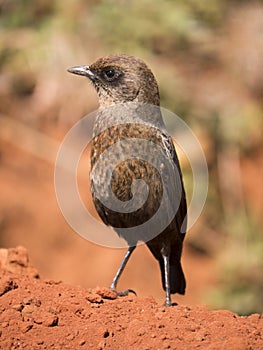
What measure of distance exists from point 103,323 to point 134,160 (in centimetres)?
123

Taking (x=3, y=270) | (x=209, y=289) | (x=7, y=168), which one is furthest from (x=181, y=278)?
(x=7, y=168)

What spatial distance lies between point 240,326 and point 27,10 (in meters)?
7.56

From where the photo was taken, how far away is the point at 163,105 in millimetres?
9750

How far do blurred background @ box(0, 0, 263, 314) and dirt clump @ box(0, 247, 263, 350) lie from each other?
190 inches

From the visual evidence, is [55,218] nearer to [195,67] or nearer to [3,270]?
[195,67]

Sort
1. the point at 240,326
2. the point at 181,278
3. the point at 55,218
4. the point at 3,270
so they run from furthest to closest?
the point at 55,218 < the point at 181,278 < the point at 3,270 < the point at 240,326

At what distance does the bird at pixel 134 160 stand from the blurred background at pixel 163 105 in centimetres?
403

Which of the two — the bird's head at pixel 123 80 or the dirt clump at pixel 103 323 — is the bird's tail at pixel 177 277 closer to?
the dirt clump at pixel 103 323

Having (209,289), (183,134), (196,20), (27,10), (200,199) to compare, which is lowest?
(209,289)

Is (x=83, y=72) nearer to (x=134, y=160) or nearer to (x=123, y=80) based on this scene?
(x=123, y=80)

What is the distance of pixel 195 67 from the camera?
1117 cm

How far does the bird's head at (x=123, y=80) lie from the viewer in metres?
5.21

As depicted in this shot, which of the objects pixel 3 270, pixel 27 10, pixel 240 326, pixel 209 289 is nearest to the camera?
pixel 240 326

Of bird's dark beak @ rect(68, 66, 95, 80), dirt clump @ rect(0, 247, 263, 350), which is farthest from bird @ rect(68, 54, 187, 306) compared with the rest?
dirt clump @ rect(0, 247, 263, 350)
